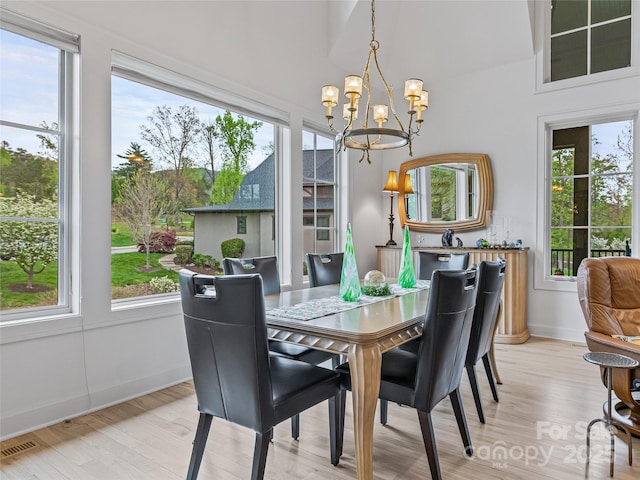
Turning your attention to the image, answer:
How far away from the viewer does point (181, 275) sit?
6.04ft

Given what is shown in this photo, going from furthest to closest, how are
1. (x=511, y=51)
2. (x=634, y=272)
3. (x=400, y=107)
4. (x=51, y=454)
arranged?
(x=400, y=107) → (x=511, y=51) → (x=634, y=272) → (x=51, y=454)

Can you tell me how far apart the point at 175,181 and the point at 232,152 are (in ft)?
2.31

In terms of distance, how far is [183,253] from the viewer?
11.9ft

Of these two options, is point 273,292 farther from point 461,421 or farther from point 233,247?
point 461,421

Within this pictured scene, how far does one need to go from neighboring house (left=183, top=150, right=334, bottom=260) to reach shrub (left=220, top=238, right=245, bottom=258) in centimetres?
4

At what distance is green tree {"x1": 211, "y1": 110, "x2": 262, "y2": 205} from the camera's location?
3.91 metres

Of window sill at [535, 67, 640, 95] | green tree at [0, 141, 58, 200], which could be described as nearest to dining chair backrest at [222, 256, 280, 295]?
green tree at [0, 141, 58, 200]

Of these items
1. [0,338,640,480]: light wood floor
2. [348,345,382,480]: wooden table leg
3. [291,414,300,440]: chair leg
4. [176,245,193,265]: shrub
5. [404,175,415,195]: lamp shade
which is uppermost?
[404,175,415,195]: lamp shade

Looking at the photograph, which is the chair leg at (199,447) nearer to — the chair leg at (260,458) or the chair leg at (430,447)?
the chair leg at (260,458)

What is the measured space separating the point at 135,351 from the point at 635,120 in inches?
197

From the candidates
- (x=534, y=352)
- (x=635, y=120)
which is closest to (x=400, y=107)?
(x=635, y=120)

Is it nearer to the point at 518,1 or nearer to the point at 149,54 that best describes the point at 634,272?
the point at 518,1

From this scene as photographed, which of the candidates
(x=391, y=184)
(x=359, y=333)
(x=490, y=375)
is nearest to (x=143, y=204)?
(x=359, y=333)

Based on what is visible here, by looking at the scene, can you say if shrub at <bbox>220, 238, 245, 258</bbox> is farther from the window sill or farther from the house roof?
the window sill
